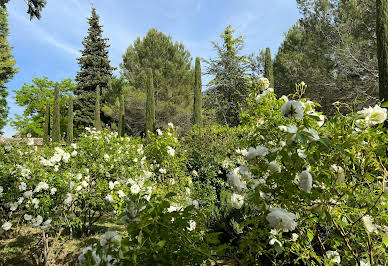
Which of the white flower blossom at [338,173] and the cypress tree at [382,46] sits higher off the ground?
the cypress tree at [382,46]

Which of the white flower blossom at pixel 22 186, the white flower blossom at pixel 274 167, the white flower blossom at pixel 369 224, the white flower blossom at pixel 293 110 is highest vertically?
the white flower blossom at pixel 293 110

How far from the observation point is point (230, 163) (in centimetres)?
468

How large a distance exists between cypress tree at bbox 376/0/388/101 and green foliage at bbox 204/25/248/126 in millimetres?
6446

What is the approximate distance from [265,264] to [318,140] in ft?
6.52

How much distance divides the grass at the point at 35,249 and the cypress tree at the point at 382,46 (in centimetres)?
651

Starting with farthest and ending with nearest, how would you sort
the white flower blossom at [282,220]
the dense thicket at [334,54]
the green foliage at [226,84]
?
the green foliage at [226,84] → the dense thicket at [334,54] → the white flower blossom at [282,220]

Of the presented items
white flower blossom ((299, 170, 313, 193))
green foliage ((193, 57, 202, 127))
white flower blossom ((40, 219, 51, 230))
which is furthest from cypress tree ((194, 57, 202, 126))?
white flower blossom ((299, 170, 313, 193))

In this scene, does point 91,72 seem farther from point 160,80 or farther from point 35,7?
point 35,7

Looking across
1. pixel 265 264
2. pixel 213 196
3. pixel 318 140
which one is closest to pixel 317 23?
pixel 213 196

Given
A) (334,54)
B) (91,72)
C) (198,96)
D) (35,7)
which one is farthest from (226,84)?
(91,72)

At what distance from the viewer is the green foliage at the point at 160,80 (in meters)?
16.1

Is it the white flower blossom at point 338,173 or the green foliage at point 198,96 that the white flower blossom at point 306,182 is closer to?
the white flower blossom at point 338,173

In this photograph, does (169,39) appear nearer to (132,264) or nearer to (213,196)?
(213,196)

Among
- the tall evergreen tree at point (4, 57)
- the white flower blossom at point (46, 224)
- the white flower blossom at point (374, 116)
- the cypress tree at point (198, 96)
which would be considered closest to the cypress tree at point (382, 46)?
the white flower blossom at point (374, 116)
